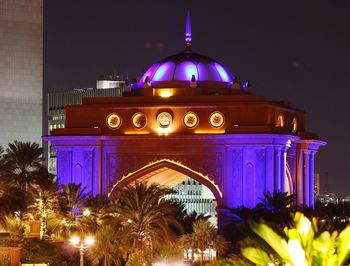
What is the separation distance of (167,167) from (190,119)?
3.12 m

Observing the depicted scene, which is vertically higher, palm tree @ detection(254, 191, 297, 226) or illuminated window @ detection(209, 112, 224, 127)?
illuminated window @ detection(209, 112, 224, 127)

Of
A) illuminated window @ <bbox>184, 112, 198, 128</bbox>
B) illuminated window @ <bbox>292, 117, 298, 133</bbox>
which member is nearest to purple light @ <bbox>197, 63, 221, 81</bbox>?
illuminated window @ <bbox>184, 112, 198, 128</bbox>

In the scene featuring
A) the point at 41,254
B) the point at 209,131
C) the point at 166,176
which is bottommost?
A: the point at 41,254

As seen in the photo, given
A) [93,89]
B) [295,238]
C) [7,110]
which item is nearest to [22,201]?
[295,238]

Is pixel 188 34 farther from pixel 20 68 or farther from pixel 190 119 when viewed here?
pixel 20 68

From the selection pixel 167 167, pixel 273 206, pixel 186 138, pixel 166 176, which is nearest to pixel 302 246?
pixel 273 206

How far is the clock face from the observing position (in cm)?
7362

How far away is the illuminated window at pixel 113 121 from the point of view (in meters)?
74.6

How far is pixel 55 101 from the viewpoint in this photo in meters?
151

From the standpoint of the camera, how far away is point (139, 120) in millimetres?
74188

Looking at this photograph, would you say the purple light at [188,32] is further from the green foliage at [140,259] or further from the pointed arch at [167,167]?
the green foliage at [140,259]

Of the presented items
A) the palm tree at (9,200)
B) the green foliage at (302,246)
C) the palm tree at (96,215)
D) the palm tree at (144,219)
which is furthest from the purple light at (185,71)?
the green foliage at (302,246)

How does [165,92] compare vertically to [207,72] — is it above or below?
below

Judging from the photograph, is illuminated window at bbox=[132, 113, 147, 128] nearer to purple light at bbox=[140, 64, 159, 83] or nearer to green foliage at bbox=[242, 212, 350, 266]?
purple light at bbox=[140, 64, 159, 83]
